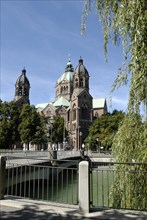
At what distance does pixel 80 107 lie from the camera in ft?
322

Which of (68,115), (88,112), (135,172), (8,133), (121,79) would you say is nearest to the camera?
(135,172)

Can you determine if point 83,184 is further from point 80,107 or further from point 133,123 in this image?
point 80,107

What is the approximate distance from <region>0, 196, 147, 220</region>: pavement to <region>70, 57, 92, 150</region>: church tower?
89626mm

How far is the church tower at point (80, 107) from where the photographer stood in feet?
319

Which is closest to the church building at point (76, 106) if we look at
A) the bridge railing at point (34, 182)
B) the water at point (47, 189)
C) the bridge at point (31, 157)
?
the bridge at point (31, 157)

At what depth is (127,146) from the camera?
281 inches

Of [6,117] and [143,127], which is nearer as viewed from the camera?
[143,127]

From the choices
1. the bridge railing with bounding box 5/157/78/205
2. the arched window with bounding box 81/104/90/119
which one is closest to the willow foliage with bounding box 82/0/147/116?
the bridge railing with bounding box 5/157/78/205

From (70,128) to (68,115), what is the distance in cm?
768

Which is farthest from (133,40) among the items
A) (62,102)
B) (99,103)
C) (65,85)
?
(99,103)

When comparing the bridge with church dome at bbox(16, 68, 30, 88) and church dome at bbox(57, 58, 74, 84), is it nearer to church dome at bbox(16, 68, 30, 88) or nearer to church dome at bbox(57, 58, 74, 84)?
church dome at bbox(16, 68, 30, 88)

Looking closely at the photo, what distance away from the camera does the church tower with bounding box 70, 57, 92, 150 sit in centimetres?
9716

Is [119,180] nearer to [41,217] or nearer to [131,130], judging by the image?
[131,130]

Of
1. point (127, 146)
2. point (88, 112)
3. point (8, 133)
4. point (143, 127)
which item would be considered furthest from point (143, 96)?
point (88, 112)
